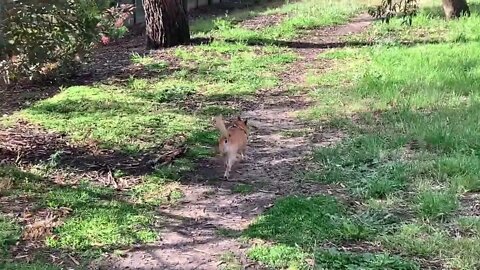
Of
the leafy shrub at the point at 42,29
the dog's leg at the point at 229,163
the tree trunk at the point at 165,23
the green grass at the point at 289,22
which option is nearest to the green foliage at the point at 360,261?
the dog's leg at the point at 229,163

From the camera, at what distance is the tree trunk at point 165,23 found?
9.25 meters

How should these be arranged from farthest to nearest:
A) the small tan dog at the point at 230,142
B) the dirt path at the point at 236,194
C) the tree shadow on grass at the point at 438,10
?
the tree shadow on grass at the point at 438,10, the small tan dog at the point at 230,142, the dirt path at the point at 236,194

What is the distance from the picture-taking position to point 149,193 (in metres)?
4.38

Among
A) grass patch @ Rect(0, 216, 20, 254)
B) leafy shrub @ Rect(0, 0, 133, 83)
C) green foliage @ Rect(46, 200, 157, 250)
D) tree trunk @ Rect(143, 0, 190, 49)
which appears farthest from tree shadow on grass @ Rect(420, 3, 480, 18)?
grass patch @ Rect(0, 216, 20, 254)

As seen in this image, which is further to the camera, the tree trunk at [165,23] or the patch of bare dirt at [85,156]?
the tree trunk at [165,23]

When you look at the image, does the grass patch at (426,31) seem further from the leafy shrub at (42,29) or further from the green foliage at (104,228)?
the green foliage at (104,228)

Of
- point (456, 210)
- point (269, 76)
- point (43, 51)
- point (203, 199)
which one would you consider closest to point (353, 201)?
point (456, 210)

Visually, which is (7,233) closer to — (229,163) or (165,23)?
(229,163)

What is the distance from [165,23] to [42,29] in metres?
4.43

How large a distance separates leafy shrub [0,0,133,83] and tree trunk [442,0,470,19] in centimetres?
675

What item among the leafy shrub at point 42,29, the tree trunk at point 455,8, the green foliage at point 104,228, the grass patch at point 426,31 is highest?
the leafy shrub at point 42,29

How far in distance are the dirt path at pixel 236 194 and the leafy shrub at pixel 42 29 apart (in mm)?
1559

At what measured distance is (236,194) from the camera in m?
4.38

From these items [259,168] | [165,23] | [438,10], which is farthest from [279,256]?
[438,10]
